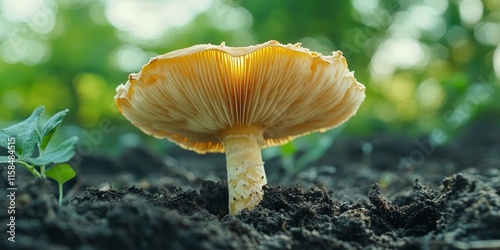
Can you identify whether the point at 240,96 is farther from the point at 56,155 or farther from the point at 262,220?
the point at 56,155

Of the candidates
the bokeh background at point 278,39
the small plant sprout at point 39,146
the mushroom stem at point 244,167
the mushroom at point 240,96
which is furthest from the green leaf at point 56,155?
the bokeh background at point 278,39

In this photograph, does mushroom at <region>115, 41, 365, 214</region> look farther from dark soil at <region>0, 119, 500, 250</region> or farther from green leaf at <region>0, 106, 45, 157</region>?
green leaf at <region>0, 106, 45, 157</region>

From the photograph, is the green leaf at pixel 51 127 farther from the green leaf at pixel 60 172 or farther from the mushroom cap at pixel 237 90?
the mushroom cap at pixel 237 90

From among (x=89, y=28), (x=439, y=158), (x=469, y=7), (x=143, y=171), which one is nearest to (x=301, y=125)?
(x=143, y=171)

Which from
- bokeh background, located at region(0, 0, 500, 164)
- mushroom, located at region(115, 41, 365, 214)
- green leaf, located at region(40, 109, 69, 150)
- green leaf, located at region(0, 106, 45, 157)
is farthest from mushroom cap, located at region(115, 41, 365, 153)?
bokeh background, located at region(0, 0, 500, 164)

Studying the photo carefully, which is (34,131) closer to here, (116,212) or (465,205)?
(116,212)
